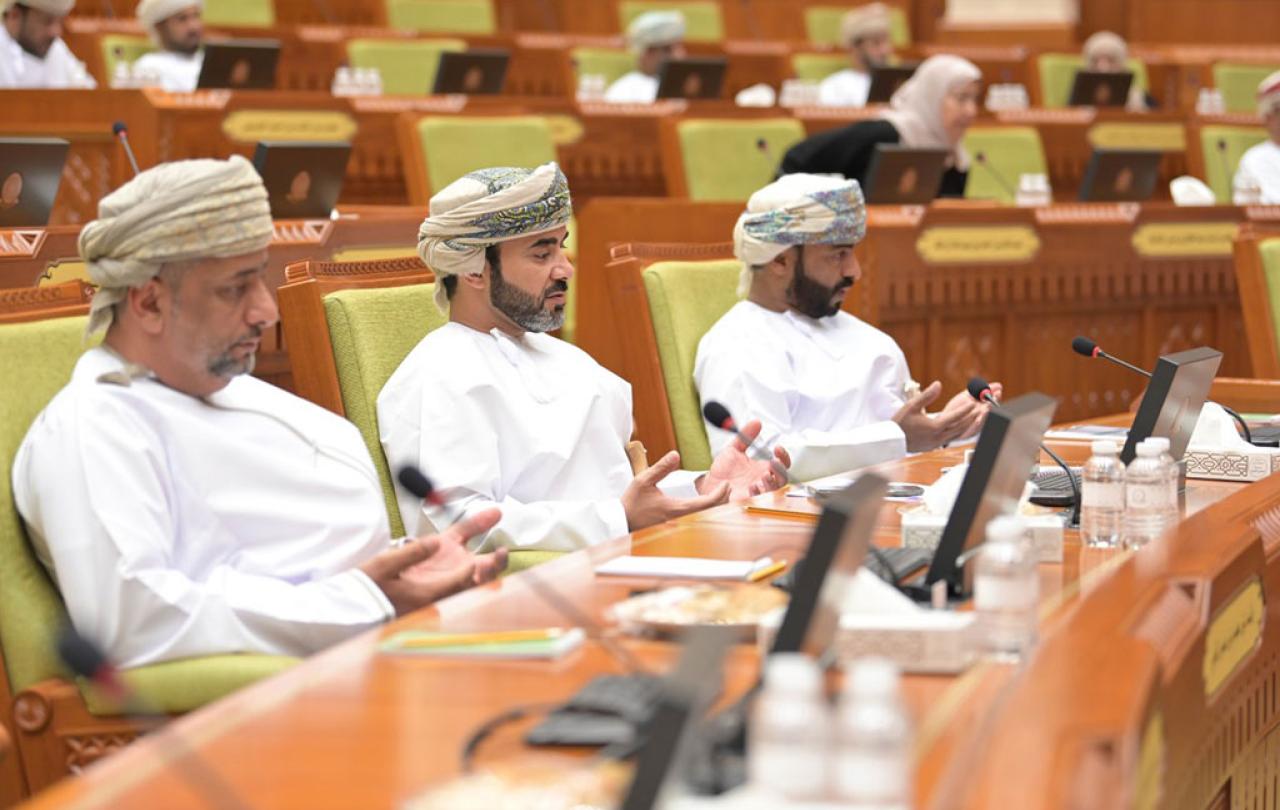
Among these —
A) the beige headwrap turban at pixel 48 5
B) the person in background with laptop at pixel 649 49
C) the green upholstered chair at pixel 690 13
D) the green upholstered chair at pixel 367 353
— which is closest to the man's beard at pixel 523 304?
the green upholstered chair at pixel 367 353

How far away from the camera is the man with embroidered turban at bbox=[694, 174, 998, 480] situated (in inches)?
143

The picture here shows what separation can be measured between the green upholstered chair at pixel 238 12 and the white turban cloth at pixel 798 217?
6.00 metres

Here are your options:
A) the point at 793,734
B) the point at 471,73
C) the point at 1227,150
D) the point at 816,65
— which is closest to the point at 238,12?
the point at 471,73

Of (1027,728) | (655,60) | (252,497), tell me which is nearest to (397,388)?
(252,497)

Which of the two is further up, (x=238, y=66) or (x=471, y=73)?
(x=238, y=66)

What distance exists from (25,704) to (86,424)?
34 cm

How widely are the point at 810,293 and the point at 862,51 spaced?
5.32 m

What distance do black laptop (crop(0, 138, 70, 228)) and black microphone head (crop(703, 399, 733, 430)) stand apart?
201cm

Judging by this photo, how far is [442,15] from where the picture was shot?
966 cm

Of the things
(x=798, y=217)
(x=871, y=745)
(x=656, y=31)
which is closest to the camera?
(x=871, y=745)

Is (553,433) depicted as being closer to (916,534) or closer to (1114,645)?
(916,534)

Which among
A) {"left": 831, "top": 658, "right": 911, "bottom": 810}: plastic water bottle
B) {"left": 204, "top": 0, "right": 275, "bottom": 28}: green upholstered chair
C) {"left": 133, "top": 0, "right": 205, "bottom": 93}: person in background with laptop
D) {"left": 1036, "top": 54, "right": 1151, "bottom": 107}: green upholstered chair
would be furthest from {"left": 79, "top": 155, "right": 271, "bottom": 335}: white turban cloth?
{"left": 1036, "top": 54, "right": 1151, "bottom": 107}: green upholstered chair

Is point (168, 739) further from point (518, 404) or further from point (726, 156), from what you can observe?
point (726, 156)

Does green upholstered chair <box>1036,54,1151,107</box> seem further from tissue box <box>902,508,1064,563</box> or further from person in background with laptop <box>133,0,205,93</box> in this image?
tissue box <box>902,508,1064,563</box>
